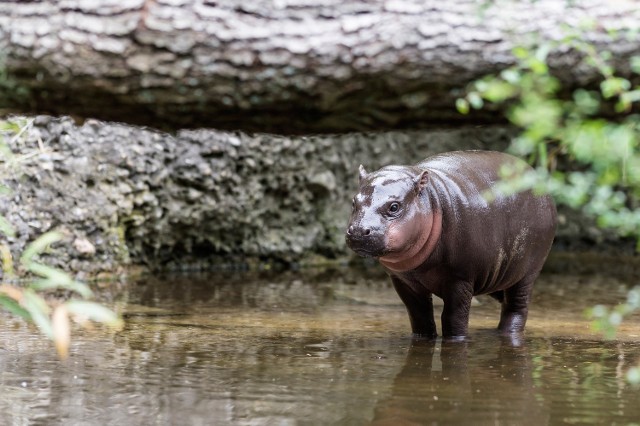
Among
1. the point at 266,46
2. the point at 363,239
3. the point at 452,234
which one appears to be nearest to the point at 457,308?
the point at 452,234

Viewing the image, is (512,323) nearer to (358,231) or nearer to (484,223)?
(484,223)

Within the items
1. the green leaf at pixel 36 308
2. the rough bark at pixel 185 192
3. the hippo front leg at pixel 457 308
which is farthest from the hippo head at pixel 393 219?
the green leaf at pixel 36 308

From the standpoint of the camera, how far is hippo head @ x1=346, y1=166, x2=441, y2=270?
16.3 ft

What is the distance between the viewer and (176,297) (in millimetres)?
7141

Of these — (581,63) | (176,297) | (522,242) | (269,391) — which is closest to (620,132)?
(581,63)

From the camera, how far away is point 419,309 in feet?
18.5

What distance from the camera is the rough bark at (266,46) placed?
404 centimetres

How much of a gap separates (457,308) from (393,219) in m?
0.75

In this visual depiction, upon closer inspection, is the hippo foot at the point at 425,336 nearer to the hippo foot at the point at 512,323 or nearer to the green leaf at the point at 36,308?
the hippo foot at the point at 512,323

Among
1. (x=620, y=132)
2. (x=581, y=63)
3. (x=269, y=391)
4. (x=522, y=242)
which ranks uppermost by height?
(x=581, y=63)

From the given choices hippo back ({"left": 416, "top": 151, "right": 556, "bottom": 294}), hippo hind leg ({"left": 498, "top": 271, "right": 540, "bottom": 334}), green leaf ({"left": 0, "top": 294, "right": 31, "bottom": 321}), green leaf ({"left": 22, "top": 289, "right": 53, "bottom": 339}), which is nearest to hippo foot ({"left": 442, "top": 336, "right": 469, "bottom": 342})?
hippo back ({"left": 416, "top": 151, "right": 556, "bottom": 294})

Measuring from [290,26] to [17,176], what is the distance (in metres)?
3.96

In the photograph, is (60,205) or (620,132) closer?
(620,132)

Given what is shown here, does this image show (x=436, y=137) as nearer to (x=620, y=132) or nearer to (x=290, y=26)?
(x=290, y=26)
